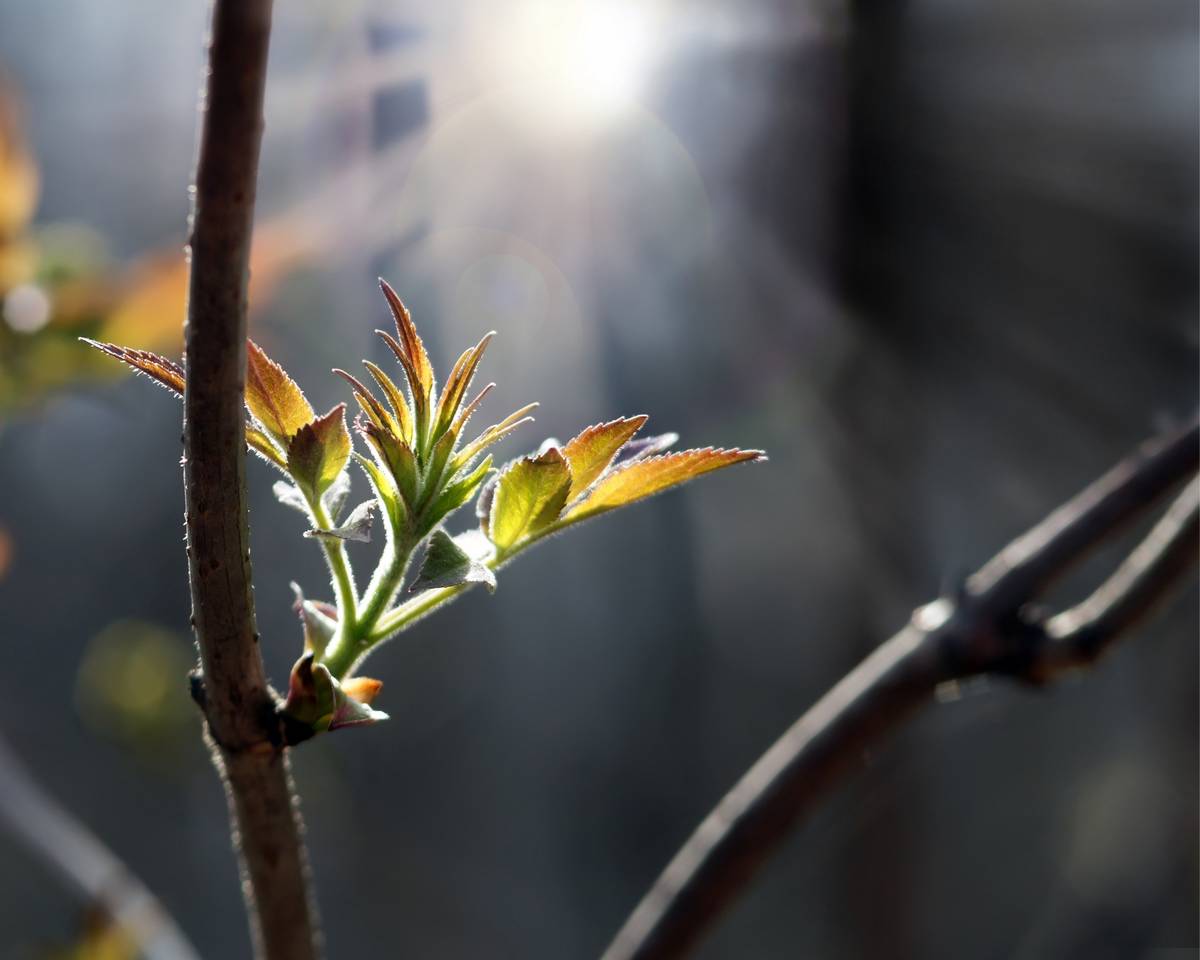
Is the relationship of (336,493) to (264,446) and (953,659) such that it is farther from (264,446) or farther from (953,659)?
(953,659)

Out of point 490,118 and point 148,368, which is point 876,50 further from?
point 148,368

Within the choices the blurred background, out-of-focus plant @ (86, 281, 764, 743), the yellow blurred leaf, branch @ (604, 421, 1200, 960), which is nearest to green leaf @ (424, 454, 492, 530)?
out-of-focus plant @ (86, 281, 764, 743)

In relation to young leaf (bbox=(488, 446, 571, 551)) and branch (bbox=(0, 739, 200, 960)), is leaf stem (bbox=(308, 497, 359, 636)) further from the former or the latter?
branch (bbox=(0, 739, 200, 960))

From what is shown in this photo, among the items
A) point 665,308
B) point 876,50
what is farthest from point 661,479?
point 665,308

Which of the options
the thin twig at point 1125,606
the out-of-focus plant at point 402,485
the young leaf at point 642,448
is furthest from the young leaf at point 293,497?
the thin twig at point 1125,606

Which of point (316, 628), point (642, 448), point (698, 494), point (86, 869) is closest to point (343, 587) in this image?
point (316, 628)
